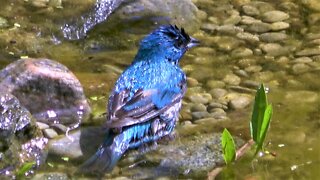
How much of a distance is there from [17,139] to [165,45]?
172cm

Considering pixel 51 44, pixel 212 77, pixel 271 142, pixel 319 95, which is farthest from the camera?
pixel 51 44

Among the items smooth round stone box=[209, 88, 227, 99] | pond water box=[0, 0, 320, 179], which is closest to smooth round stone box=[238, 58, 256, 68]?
pond water box=[0, 0, 320, 179]

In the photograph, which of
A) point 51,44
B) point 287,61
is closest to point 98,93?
point 51,44

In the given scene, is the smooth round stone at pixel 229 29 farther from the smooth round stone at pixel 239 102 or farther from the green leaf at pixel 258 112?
the green leaf at pixel 258 112

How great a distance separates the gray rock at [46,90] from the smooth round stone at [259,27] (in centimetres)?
222

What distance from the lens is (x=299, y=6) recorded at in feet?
28.3

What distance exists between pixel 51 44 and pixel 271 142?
100 inches

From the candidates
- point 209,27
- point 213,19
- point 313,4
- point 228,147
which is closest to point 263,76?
point 209,27

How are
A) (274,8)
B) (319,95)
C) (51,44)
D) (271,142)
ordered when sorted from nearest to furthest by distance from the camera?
(271,142) → (319,95) → (51,44) → (274,8)

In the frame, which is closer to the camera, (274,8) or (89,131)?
(89,131)

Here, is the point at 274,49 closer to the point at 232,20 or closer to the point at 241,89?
the point at 232,20

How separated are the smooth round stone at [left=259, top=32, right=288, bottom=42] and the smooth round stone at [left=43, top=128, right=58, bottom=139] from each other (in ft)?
8.14

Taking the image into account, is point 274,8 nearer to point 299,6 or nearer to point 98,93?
point 299,6

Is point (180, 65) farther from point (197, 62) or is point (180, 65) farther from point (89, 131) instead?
point (89, 131)
